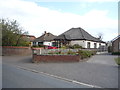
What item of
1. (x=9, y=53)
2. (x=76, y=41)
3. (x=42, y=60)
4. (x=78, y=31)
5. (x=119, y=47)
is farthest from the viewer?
(x=78, y=31)

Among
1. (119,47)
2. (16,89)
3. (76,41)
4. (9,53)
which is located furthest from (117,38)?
(16,89)

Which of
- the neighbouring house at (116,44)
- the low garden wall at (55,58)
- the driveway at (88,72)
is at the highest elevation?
the neighbouring house at (116,44)

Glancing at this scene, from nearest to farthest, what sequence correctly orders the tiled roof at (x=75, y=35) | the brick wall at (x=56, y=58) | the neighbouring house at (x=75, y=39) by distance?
1. the brick wall at (x=56, y=58)
2. the neighbouring house at (x=75, y=39)
3. the tiled roof at (x=75, y=35)

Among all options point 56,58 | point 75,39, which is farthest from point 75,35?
point 56,58

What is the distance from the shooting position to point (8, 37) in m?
22.9

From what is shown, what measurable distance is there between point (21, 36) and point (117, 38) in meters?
18.1

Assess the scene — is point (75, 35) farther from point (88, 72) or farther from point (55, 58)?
point (88, 72)

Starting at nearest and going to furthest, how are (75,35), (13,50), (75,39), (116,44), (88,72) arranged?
(88,72)
(13,50)
(116,44)
(75,39)
(75,35)

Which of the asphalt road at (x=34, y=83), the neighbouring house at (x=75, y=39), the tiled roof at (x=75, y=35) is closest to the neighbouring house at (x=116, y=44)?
the neighbouring house at (x=75, y=39)

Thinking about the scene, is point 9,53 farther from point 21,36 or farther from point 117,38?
point 117,38

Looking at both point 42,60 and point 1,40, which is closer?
point 42,60

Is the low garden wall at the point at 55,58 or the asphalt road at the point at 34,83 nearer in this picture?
the asphalt road at the point at 34,83

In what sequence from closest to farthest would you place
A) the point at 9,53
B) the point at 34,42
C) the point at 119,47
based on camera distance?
the point at 9,53 < the point at 119,47 < the point at 34,42

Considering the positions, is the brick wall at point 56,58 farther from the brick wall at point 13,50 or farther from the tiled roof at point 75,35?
the tiled roof at point 75,35
